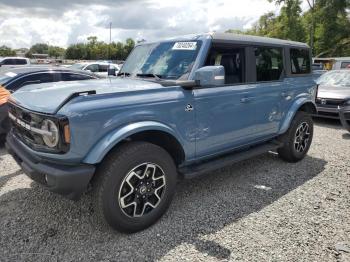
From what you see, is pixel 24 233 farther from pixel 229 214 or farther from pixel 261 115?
pixel 261 115

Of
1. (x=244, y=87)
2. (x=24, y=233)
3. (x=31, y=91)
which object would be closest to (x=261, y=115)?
(x=244, y=87)

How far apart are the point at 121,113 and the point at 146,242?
49.2 inches

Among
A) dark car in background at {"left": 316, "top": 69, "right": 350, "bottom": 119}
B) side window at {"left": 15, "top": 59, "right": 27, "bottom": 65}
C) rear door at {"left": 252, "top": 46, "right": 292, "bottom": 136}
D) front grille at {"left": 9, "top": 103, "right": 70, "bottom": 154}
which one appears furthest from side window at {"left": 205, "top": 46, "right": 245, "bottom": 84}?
side window at {"left": 15, "top": 59, "right": 27, "bottom": 65}

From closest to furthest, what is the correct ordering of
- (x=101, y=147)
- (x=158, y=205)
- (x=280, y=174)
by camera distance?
(x=101, y=147), (x=158, y=205), (x=280, y=174)

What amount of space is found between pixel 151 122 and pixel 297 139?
319cm

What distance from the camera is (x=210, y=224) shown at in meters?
3.52

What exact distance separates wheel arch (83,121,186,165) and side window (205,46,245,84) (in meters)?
1.19

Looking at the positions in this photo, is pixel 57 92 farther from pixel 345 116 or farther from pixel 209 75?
pixel 345 116

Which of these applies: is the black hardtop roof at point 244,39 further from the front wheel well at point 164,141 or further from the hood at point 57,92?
the front wheel well at point 164,141

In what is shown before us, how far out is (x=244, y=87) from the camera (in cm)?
430

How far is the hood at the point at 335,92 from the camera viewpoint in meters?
8.76

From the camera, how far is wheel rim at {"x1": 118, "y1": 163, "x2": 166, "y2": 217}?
126 inches

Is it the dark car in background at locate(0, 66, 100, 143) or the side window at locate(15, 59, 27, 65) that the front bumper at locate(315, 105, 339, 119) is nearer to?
the dark car in background at locate(0, 66, 100, 143)

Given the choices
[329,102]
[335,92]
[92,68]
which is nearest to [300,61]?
[329,102]
